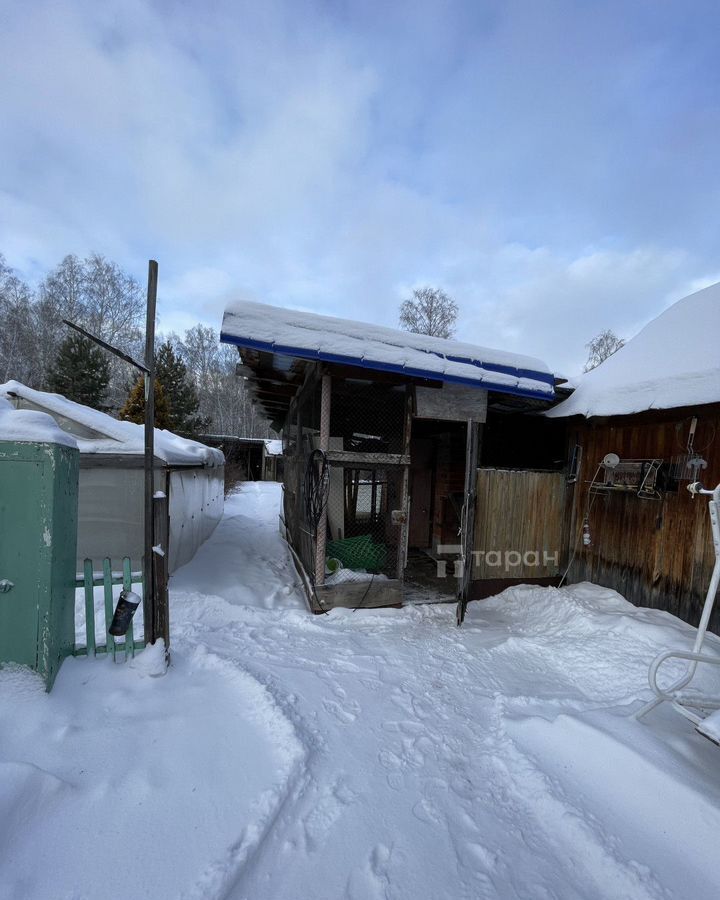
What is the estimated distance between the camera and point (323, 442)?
186 inches

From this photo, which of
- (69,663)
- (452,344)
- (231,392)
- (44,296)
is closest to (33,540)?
(69,663)

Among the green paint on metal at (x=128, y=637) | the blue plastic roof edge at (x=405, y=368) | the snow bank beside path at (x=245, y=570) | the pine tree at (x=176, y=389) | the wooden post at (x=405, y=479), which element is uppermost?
the pine tree at (x=176, y=389)

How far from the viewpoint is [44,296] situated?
23203 millimetres

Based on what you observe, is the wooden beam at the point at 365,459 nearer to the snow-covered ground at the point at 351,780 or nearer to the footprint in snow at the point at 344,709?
the snow-covered ground at the point at 351,780

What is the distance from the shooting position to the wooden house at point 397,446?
4.50 m

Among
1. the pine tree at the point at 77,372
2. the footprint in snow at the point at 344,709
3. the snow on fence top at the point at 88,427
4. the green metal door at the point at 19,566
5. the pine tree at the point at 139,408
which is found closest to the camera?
the green metal door at the point at 19,566

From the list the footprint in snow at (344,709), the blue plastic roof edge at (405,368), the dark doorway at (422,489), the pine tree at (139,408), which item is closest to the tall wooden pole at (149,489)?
the blue plastic roof edge at (405,368)

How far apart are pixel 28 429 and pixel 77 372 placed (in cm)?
2092

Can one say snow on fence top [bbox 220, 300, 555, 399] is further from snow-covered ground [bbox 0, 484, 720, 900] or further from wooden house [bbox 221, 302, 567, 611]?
snow-covered ground [bbox 0, 484, 720, 900]

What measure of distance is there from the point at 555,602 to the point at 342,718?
11.3 feet

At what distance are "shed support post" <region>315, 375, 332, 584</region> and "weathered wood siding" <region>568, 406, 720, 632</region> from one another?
3788 mm

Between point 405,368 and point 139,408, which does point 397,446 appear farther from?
point 139,408

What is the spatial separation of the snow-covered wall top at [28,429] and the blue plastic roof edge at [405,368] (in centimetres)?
173

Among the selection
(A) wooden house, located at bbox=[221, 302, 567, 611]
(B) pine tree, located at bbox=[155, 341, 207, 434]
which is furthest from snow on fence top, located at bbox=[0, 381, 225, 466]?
(B) pine tree, located at bbox=[155, 341, 207, 434]
